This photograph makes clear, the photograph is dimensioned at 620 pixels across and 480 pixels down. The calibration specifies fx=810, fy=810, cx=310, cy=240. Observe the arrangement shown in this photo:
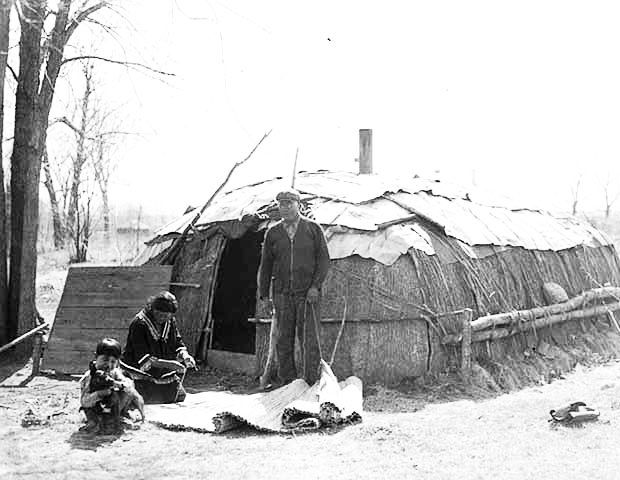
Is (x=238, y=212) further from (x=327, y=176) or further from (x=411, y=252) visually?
(x=411, y=252)

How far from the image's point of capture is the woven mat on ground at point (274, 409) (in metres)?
6.53

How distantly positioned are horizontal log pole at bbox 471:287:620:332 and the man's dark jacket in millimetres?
1956

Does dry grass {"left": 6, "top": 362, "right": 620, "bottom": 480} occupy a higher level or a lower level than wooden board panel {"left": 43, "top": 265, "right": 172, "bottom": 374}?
lower

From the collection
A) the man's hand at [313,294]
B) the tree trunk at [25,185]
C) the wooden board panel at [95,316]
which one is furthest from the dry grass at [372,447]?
the tree trunk at [25,185]

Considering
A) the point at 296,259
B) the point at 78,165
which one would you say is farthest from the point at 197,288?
the point at 78,165

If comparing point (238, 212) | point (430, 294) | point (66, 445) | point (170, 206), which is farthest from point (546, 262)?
point (170, 206)

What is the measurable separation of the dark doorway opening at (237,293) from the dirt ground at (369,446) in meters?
3.04

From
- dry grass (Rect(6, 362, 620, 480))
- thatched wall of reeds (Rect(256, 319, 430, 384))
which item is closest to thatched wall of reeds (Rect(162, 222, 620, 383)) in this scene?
thatched wall of reeds (Rect(256, 319, 430, 384))

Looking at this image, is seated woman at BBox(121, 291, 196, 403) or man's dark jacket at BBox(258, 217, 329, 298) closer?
seated woman at BBox(121, 291, 196, 403)

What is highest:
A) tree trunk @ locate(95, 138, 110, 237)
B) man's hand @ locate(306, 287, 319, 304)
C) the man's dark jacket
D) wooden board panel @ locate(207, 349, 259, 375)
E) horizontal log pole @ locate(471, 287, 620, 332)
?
tree trunk @ locate(95, 138, 110, 237)

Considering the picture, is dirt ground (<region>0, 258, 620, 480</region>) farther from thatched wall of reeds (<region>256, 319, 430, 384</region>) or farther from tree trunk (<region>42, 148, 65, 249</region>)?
tree trunk (<region>42, 148, 65, 249</region>)

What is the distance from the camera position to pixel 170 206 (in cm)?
6444

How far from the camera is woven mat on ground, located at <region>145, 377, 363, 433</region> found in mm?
6531

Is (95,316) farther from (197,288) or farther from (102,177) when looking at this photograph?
(102,177)
